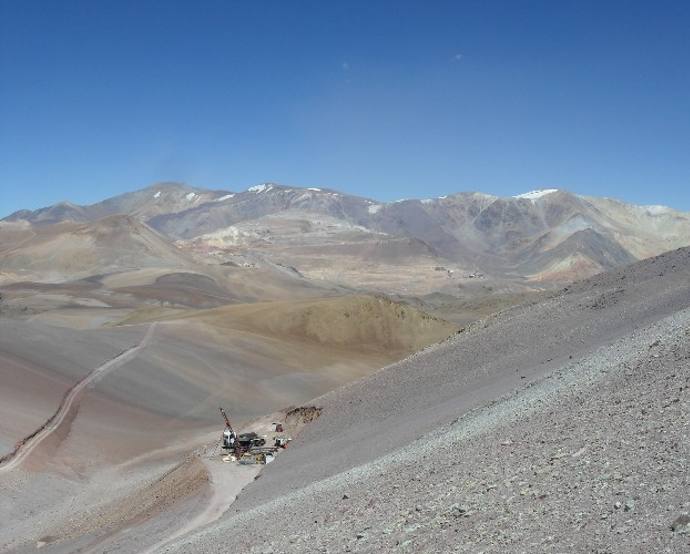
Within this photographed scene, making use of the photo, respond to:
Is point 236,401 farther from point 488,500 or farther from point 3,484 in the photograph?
point 488,500

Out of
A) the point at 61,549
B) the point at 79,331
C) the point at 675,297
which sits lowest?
the point at 61,549

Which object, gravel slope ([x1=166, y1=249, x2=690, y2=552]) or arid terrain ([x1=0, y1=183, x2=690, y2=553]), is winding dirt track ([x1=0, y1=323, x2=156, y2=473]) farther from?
gravel slope ([x1=166, y1=249, x2=690, y2=552])

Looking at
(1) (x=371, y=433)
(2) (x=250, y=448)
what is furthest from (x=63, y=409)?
(1) (x=371, y=433)

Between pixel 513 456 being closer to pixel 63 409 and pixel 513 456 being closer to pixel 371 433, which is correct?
pixel 371 433

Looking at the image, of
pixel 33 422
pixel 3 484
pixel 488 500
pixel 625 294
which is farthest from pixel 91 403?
pixel 488 500

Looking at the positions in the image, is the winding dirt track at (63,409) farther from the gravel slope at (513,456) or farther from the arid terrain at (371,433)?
the gravel slope at (513,456)

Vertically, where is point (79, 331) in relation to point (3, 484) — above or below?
above
